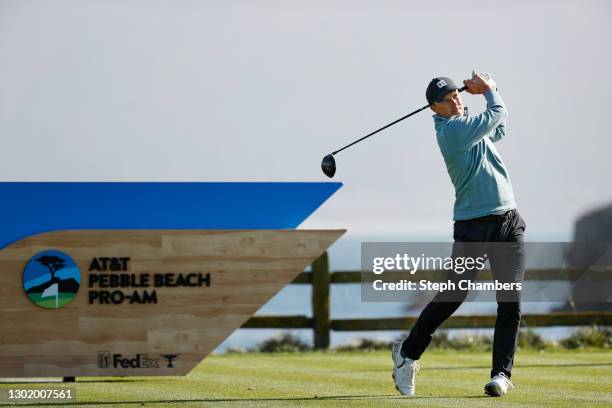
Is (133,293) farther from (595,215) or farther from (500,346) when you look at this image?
(595,215)

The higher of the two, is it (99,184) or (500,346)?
(99,184)

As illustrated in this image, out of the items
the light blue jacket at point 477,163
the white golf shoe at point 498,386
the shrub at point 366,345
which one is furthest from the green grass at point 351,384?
the shrub at point 366,345

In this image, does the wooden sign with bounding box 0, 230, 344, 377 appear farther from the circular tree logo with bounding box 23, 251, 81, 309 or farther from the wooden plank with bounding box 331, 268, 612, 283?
the wooden plank with bounding box 331, 268, 612, 283

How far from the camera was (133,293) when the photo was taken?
23.1 feet

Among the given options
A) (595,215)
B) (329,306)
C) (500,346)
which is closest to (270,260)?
(500,346)

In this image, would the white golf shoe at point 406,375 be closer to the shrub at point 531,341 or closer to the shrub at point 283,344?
the shrub at point 283,344

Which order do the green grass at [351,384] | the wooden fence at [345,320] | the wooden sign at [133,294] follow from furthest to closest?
1. the wooden fence at [345,320]
2. the wooden sign at [133,294]
3. the green grass at [351,384]

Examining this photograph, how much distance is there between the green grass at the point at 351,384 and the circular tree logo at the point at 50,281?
55 cm

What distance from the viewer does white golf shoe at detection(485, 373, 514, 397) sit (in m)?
6.01

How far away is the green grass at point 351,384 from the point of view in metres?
5.93

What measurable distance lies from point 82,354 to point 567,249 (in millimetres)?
6898

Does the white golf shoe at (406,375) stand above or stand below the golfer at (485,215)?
below

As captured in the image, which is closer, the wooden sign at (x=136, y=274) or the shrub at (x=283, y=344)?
the wooden sign at (x=136, y=274)

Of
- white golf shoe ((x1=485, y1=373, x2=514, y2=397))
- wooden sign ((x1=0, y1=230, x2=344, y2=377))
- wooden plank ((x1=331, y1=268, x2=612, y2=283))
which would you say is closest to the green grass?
white golf shoe ((x1=485, y1=373, x2=514, y2=397))
